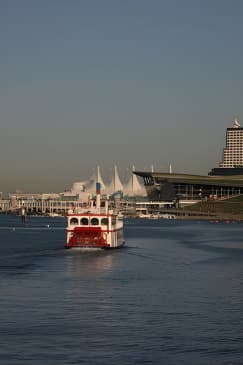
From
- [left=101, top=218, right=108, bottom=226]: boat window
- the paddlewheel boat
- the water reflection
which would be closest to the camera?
the water reflection

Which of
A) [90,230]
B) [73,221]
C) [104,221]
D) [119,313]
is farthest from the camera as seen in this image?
[104,221]

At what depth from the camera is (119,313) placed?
36.0 metres

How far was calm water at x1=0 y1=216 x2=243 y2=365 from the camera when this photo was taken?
1128 inches

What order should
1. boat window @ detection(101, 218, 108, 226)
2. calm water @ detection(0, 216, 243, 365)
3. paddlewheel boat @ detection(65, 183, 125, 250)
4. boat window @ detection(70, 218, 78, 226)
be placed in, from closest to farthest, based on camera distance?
calm water @ detection(0, 216, 243, 365) → paddlewheel boat @ detection(65, 183, 125, 250) → boat window @ detection(70, 218, 78, 226) → boat window @ detection(101, 218, 108, 226)

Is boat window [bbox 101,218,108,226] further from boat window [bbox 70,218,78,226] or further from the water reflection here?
the water reflection

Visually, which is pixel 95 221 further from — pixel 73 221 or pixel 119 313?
pixel 119 313

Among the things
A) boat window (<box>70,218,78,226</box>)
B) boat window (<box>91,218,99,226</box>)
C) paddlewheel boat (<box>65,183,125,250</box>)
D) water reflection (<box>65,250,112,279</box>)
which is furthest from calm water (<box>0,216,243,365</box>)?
boat window (<box>91,218,99,226</box>)

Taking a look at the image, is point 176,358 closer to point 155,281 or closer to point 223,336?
point 223,336

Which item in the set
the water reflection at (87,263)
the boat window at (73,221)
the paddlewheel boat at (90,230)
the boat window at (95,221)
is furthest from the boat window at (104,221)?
the water reflection at (87,263)

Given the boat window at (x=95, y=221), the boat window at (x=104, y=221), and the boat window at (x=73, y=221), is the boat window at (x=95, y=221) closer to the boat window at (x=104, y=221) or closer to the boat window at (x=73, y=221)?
the boat window at (x=104, y=221)

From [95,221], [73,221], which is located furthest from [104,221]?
[73,221]

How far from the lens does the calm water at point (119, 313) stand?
28656 mm

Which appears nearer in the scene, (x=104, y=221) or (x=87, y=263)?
(x=87, y=263)

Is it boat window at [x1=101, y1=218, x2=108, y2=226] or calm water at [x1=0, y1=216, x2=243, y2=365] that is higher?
boat window at [x1=101, y1=218, x2=108, y2=226]
